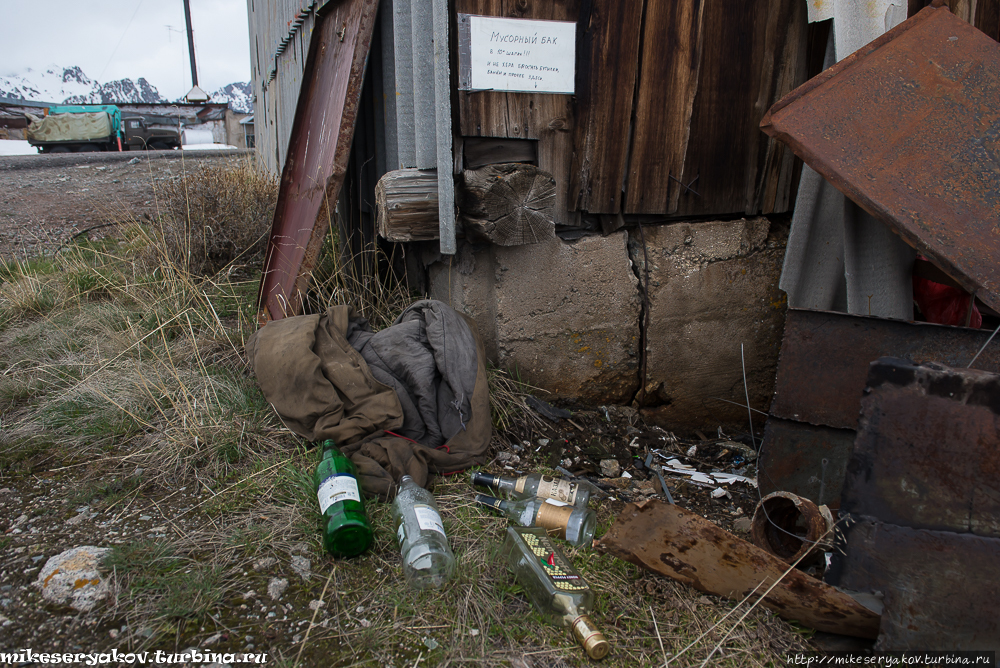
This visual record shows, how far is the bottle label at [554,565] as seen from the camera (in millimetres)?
1661

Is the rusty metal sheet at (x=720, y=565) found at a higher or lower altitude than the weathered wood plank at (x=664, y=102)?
lower

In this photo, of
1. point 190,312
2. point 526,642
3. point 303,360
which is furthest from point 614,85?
point 190,312

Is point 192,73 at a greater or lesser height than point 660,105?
greater

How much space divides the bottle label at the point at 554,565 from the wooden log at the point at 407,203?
148cm

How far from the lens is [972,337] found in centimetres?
193

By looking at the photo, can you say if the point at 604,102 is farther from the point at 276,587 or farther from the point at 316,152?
the point at 276,587

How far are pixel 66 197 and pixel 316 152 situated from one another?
5.33m

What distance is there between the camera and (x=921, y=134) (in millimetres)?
1978

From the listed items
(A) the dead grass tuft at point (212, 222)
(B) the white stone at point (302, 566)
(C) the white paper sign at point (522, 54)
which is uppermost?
(C) the white paper sign at point (522, 54)

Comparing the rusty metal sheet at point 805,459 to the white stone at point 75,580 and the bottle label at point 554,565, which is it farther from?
the white stone at point 75,580

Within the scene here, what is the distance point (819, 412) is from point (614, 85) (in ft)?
5.40

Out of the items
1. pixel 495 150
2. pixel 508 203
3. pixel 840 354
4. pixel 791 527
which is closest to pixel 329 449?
pixel 508 203

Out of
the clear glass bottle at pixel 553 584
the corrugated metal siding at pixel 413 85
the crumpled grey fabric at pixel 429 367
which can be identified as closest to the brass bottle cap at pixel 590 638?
the clear glass bottle at pixel 553 584

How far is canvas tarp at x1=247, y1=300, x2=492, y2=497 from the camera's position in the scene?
7.38ft
